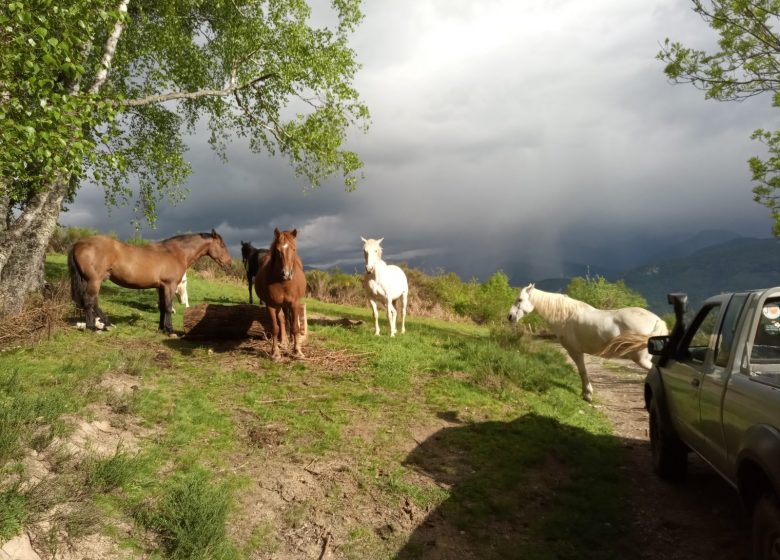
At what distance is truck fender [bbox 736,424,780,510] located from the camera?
9.23 feet

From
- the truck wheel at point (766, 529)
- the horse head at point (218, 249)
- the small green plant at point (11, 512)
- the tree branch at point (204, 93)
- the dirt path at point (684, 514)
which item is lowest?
the dirt path at point (684, 514)

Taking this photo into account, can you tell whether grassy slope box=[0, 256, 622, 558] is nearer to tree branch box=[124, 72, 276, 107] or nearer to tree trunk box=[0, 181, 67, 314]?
tree trunk box=[0, 181, 67, 314]

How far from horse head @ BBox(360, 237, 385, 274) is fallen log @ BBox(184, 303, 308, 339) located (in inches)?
114

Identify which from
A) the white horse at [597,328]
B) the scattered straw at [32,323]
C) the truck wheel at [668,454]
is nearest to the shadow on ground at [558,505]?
the truck wheel at [668,454]

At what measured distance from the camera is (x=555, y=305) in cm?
1063

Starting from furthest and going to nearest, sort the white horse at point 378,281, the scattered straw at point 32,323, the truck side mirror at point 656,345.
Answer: the white horse at point 378,281 < the scattered straw at point 32,323 < the truck side mirror at point 656,345

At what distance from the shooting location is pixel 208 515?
4.05 metres

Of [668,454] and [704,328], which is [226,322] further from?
[704,328]

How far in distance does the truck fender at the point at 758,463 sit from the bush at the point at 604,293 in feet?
64.8

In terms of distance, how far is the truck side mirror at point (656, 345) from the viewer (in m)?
5.50

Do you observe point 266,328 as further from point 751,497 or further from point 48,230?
point 751,497

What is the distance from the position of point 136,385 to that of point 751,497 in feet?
24.2

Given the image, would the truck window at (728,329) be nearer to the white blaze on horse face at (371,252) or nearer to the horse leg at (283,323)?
the horse leg at (283,323)

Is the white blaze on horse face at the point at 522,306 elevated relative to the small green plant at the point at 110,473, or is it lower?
elevated
